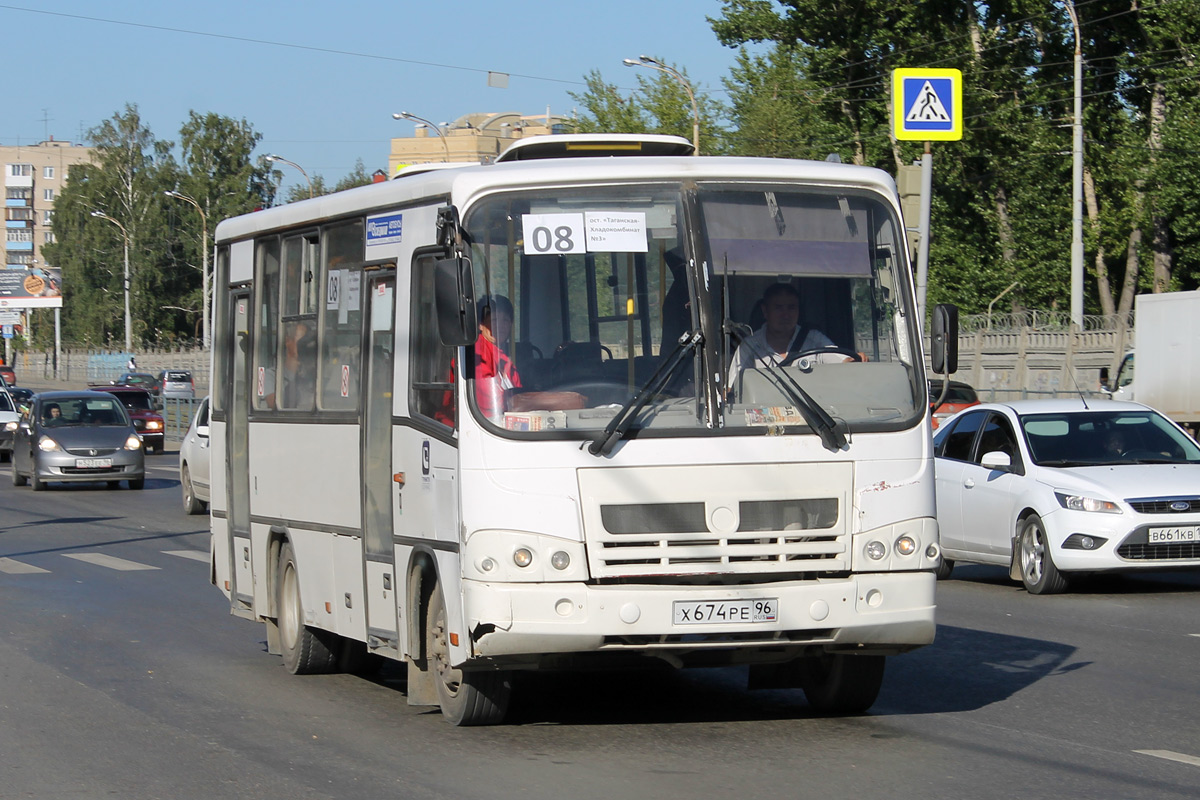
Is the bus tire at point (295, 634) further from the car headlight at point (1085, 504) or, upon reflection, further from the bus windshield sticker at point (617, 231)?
the car headlight at point (1085, 504)

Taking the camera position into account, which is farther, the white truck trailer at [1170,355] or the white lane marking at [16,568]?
the white truck trailer at [1170,355]

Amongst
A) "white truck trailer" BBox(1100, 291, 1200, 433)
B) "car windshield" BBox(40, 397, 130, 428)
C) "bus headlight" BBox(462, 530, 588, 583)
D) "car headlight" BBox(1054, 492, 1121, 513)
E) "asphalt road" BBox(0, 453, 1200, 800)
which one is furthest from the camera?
"car windshield" BBox(40, 397, 130, 428)

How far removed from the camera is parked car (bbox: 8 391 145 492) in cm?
2981

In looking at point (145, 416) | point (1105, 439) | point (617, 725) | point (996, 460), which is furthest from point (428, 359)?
point (145, 416)

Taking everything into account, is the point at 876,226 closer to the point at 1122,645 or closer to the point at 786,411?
the point at 786,411

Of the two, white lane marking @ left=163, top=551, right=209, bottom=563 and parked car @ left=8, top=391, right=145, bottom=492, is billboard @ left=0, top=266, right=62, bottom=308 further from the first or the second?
white lane marking @ left=163, top=551, right=209, bottom=563

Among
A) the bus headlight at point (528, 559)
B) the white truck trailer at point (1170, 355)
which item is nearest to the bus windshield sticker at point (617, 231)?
the bus headlight at point (528, 559)

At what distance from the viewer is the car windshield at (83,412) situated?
100 ft

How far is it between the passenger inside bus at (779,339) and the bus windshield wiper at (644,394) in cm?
21

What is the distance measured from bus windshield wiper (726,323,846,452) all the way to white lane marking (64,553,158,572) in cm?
1078

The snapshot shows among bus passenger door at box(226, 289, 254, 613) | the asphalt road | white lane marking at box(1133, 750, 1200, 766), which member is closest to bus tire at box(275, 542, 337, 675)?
the asphalt road

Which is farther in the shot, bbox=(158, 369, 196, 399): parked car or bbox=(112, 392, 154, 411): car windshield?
bbox=(158, 369, 196, 399): parked car

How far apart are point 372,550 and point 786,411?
231cm

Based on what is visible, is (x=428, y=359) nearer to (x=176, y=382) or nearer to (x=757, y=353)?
(x=757, y=353)
